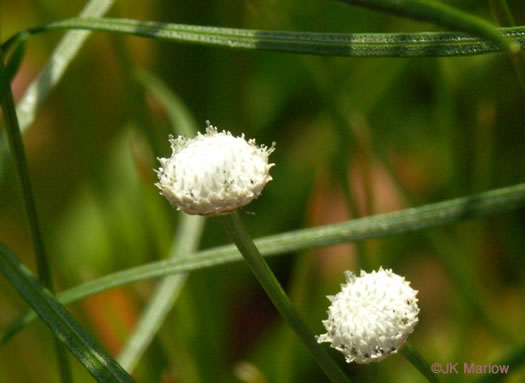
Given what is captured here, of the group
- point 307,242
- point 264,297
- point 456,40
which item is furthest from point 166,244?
point 456,40

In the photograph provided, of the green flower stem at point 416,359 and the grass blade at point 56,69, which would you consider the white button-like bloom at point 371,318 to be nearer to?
the green flower stem at point 416,359

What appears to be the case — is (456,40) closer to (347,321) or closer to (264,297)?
(347,321)

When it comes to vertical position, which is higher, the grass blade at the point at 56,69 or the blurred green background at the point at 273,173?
the blurred green background at the point at 273,173

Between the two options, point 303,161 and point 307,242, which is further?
point 303,161

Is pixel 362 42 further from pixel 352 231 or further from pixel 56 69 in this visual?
pixel 56 69

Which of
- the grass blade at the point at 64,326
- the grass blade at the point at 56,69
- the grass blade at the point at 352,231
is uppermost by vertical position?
the grass blade at the point at 56,69

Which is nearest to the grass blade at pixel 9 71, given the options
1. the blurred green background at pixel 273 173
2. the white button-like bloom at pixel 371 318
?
the white button-like bloom at pixel 371 318

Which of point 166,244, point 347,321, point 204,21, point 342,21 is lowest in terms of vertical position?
point 347,321
